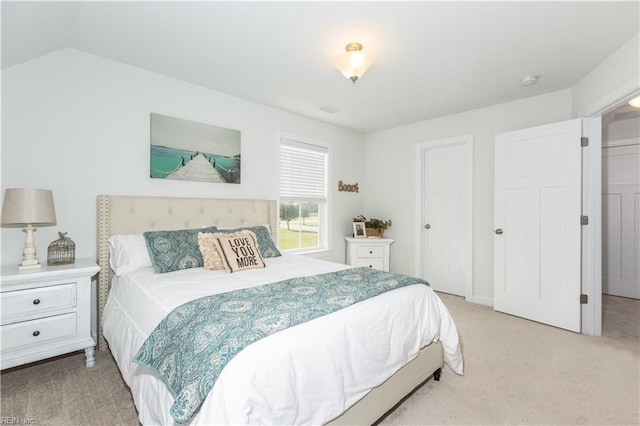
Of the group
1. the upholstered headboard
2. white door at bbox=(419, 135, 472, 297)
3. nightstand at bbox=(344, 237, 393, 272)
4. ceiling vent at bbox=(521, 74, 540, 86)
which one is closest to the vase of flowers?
nightstand at bbox=(344, 237, 393, 272)

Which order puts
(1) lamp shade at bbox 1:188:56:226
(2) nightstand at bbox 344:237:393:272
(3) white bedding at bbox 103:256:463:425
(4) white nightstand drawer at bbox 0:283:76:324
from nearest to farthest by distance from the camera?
(3) white bedding at bbox 103:256:463:425 < (4) white nightstand drawer at bbox 0:283:76:324 < (1) lamp shade at bbox 1:188:56:226 < (2) nightstand at bbox 344:237:393:272

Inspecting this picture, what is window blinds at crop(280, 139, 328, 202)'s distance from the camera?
13.0ft

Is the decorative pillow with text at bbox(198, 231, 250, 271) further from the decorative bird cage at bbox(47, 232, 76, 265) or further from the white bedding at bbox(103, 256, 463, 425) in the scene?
the decorative bird cage at bbox(47, 232, 76, 265)

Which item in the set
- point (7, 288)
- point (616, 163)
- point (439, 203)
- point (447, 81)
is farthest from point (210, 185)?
point (616, 163)

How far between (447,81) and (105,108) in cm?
309

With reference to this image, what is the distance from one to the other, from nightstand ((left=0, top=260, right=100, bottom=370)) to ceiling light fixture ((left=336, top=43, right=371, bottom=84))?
235cm

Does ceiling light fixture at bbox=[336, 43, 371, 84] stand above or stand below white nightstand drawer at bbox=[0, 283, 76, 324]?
above

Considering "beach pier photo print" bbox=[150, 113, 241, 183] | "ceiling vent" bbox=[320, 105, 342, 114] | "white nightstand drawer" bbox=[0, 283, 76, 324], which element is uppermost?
"ceiling vent" bbox=[320, 105, 342, 114]

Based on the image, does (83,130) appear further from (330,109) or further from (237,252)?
(330,109)

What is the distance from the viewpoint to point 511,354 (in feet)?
8.13

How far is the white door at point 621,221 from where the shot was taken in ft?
13.1

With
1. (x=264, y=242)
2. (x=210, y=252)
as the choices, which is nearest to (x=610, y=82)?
(x=264, y=242)

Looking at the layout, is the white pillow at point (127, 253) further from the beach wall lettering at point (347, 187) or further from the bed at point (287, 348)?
the beach wall lettering at point (347, 187)

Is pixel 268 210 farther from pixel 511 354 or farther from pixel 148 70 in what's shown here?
pixel 511 354
